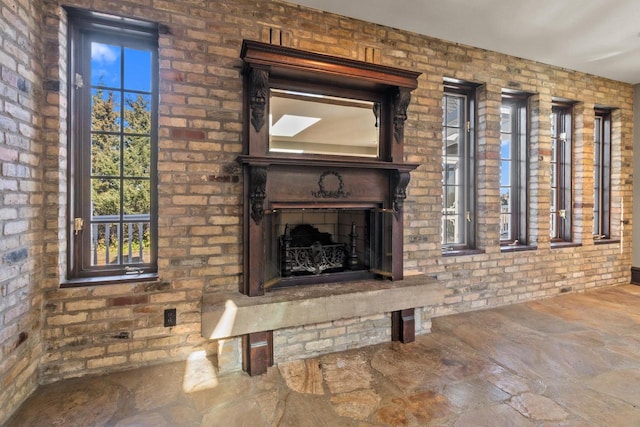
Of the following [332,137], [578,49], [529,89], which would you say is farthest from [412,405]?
[578,49]

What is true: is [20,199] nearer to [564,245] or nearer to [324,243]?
[324,243]

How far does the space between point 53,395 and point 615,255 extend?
619cm

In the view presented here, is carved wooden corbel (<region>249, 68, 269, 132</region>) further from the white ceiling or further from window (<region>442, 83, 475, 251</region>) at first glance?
window (<region>442, 83, 475, 251</region>)

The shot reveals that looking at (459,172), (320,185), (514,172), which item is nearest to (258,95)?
(320,185)

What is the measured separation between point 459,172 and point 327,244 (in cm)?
182

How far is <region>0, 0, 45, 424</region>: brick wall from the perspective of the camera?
1.64 metres

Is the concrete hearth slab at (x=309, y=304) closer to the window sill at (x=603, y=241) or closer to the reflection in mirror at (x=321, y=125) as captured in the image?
the reflection in mirror at (x=321, y=125)

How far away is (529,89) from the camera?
11.7 ft

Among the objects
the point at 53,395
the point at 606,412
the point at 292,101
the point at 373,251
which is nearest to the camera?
→ the point at 606,412

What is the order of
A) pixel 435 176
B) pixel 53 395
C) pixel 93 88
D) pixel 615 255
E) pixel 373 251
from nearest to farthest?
pixel 53 395
pixel 93 88
pixel 373 251
pixel 435 176
pixel 615 255

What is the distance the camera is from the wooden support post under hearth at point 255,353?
2.14m

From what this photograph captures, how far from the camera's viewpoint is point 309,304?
2.23 meters

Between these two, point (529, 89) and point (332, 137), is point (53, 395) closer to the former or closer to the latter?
point (332, 137)

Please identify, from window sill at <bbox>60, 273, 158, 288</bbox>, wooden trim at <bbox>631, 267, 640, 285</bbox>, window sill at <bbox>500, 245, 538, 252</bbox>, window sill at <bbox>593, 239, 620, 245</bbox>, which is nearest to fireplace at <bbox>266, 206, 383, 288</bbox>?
window sill at <bbox>60, 273, 158, 288</bbox>
